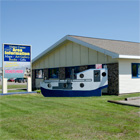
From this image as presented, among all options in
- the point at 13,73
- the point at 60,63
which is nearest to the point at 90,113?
the point at 13,73

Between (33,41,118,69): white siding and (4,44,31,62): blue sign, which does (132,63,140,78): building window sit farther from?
(4,44,31,62): blue sign

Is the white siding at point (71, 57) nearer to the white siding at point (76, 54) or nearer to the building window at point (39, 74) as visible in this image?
the white siding at point (76, 54)

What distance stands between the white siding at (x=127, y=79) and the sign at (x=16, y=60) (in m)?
9.61

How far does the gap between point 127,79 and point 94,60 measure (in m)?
3.75

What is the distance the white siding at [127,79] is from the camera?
17.4 meters

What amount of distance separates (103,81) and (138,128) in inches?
379

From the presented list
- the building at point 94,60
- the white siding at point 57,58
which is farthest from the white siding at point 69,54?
the white siding at point 57,58

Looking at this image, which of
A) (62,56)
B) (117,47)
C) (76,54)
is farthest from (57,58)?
(117,47)

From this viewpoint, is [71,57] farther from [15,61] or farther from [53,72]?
[15,61]

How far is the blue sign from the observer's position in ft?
66.5

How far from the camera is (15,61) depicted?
20656mm

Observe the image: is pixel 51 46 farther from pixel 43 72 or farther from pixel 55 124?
pixel 55 124

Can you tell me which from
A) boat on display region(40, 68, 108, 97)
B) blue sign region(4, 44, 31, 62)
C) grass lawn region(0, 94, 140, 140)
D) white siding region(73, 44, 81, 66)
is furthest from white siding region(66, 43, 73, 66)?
grass lawn region(0, 94, 140, 140)

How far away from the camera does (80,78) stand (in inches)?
658
